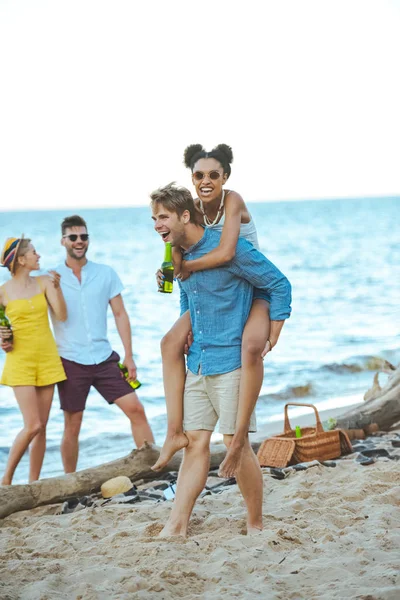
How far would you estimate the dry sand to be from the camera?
3.69 meters

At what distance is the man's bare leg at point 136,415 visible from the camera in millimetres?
6797

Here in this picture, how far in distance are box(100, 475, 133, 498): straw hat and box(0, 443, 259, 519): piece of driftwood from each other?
82 mm

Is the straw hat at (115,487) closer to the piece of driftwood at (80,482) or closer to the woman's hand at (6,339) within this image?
the piece of driftwood at (80,482)

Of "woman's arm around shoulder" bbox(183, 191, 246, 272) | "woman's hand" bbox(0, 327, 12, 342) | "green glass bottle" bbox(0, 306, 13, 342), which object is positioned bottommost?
"woman's hand" bbox(0, 327, 12, 342)

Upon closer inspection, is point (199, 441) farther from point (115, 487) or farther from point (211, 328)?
point (115, 487)

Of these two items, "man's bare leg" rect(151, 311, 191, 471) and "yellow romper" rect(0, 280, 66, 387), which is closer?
"man's bare leg" rect(151, 311, 191, 471)

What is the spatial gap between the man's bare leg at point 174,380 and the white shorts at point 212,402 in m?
0.04

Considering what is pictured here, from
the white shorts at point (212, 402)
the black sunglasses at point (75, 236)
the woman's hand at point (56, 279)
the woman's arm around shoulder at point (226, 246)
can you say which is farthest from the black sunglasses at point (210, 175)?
the woman's hand at point (56, 279)

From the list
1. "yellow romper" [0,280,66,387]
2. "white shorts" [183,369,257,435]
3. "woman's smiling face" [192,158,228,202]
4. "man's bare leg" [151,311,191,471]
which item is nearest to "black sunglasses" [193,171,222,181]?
"woman's smiling face" [192,158,228,202]

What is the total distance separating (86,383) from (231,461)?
2.66 metres

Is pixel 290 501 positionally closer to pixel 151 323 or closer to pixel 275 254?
pixel 151 323

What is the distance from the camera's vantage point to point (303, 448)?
258 inches

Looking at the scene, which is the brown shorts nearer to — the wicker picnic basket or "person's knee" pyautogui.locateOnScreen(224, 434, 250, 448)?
the wicker picnic basket

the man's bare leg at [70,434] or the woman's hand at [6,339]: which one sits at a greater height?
the woman's hand at [6,339]
